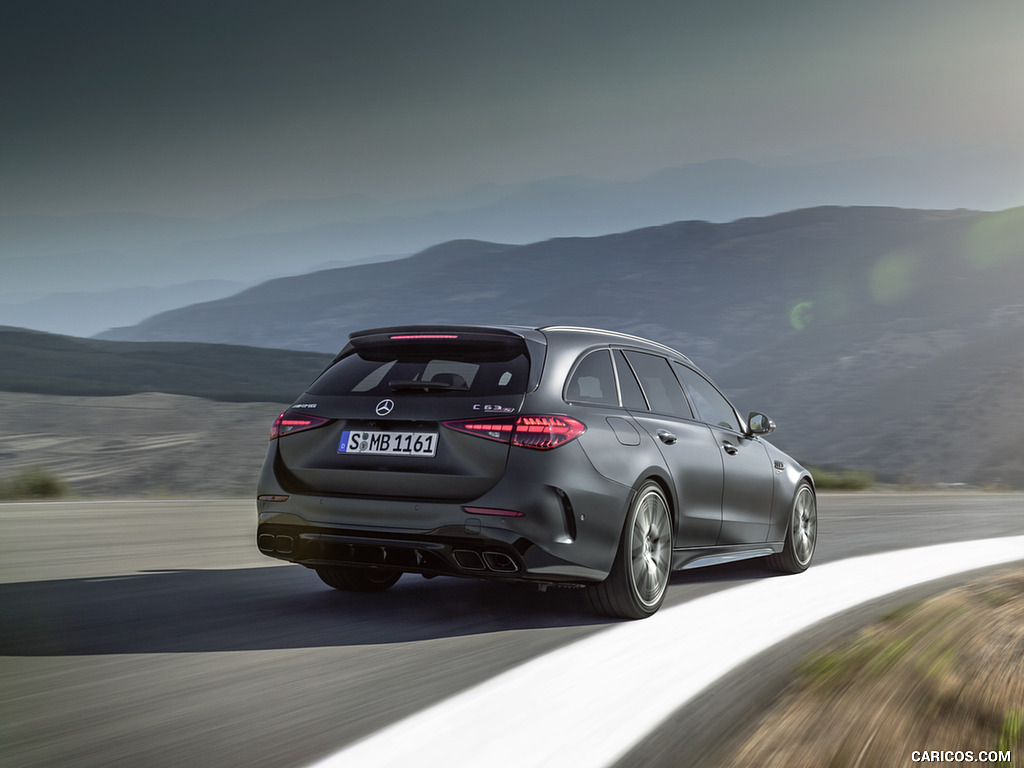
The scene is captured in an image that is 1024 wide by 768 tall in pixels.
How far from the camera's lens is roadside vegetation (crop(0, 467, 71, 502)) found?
16.0 m

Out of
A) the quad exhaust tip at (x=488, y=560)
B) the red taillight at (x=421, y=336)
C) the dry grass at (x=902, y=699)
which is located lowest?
the dry grass at (x=902, y=699)

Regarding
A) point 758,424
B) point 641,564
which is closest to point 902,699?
point 641,564

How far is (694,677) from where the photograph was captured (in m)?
4.76

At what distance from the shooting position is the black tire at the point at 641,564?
231 inches

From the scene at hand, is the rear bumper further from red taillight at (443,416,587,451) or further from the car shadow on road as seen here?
red taillight at (443,416,587,451)

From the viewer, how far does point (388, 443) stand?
18.5 ft

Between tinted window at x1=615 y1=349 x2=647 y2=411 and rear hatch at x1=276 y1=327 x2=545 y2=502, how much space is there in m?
0.76

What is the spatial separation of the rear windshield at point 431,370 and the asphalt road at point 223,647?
50.8 inches

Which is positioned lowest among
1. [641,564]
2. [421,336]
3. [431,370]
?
[641,564]

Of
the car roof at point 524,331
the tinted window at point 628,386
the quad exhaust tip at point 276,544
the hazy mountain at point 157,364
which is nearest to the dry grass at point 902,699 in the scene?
the tinted window at point 628,386

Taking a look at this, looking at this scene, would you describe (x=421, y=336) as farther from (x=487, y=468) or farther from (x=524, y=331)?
(x=487, y=468)
